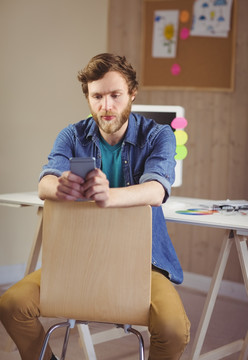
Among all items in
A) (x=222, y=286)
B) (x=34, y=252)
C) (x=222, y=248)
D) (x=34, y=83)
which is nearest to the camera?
(x=222, y=248)

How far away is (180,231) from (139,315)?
2.17m

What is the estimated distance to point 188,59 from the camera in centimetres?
362

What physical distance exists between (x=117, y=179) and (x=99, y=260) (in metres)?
0.55

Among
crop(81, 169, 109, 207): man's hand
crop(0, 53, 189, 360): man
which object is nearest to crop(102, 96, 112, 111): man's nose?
crop(0, 53, 189, 360): man

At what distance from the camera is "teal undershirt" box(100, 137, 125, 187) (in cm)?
207

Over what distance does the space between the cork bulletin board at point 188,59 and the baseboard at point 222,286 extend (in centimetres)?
130

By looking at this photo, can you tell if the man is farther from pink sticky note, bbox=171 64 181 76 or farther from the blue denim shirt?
pink sticky note, bbox=171 64 181 76

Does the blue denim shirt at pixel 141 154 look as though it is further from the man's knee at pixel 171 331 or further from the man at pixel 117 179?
the man's knee at pixel 171 331

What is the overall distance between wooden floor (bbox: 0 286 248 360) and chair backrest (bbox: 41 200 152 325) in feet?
3.34

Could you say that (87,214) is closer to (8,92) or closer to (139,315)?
(139,315)

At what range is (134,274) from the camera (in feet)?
5.16

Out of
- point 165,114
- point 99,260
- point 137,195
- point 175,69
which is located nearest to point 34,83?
point 175,69

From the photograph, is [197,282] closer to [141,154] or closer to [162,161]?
[141,154]

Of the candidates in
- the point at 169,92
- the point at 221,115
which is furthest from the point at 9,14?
the point at 221,115
